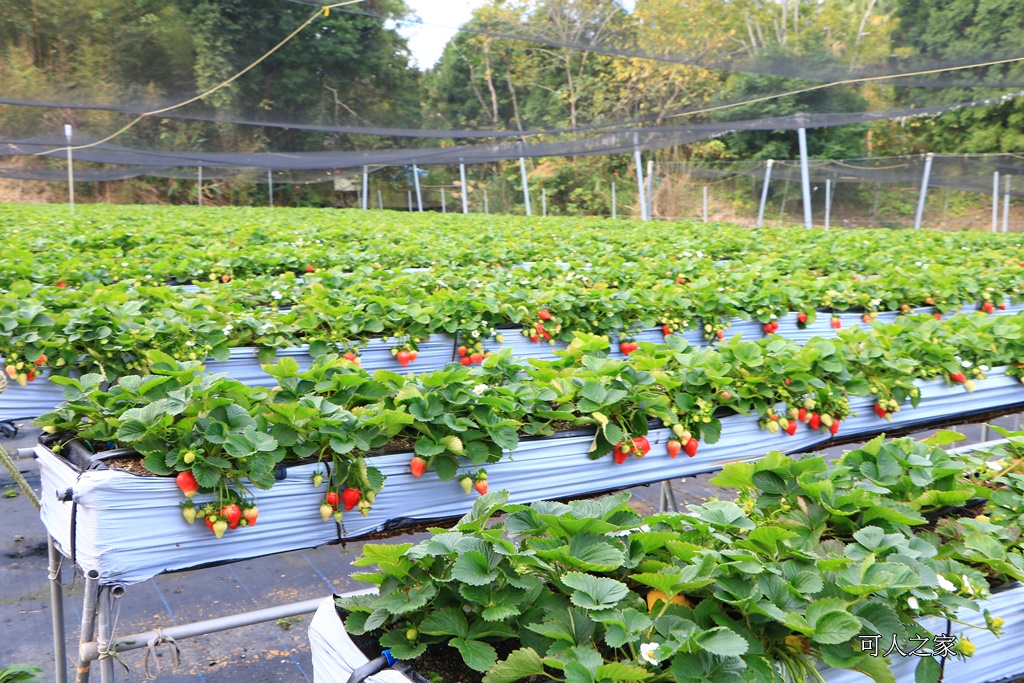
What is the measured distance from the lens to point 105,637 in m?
2.04

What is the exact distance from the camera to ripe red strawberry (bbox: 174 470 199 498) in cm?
198

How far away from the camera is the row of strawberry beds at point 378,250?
20.0 feet

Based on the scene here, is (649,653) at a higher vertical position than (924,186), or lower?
lower

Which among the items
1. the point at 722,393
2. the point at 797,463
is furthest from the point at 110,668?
the point at 722,393

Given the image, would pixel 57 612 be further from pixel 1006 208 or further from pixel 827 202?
pixel 1006 208

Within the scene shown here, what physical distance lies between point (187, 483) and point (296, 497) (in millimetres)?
309

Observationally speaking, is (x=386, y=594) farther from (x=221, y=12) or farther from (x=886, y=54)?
(x=221, y=12)

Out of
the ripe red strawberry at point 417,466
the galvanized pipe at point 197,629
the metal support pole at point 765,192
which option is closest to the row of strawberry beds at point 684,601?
the galvanized pipe at point 197,629

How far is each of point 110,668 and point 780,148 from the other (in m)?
25.7

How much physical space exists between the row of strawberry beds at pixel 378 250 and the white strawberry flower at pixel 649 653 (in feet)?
16.2

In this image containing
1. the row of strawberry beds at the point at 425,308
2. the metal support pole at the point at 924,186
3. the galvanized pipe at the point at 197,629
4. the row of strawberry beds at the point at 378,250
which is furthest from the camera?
the metal support pole at the point at 924,186

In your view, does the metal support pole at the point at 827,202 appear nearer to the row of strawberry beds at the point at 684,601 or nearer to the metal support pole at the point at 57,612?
the row of strawberry beds at the point at 684,601

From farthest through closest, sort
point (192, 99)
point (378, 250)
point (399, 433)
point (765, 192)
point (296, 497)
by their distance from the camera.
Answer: point (765, 192) → point (192, 99) → point (378, 250) → point (399, 433) → point (296, 497)

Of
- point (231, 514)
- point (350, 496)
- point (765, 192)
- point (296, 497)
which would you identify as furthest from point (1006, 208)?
point (231, 514)
